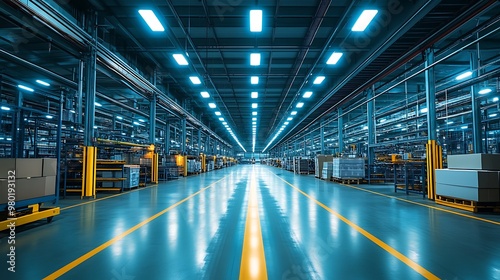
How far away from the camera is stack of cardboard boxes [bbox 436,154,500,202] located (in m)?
6.71

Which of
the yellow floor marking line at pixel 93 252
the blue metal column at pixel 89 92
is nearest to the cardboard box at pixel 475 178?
the yellow floor marking line at pixel 93 252

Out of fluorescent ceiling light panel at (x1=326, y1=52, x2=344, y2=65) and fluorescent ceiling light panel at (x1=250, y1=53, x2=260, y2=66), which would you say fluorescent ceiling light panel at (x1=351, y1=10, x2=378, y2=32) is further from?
fluorescent ceiling light panel at (x1=250, y1=53, x2=260, y2=66)

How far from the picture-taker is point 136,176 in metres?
12.4

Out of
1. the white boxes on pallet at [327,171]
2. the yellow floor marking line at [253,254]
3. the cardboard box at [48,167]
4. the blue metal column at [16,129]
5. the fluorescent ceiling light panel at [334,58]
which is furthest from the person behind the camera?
the white boxes on pallet at [327,171]

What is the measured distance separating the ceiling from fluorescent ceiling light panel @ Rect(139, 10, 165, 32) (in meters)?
0.19

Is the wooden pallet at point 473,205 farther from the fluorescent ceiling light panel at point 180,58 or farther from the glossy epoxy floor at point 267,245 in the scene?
the fluorescent ceiling light panel at point 180,58

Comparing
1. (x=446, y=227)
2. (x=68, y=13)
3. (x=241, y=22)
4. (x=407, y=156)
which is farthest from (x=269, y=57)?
(x=407, y=156)

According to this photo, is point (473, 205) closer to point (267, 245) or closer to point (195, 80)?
point (267, 245)

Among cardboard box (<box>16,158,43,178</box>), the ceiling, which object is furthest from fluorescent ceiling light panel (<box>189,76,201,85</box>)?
cardboard box (<box>16,158,43,178</box>)

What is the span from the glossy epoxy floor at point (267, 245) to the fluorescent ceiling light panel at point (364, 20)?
5979mm

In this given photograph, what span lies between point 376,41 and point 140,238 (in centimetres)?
1062

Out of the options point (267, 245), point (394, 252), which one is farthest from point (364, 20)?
point (267, 245)

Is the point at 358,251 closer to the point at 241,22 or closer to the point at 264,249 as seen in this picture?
the point at 264,249

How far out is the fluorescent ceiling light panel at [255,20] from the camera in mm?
8726
